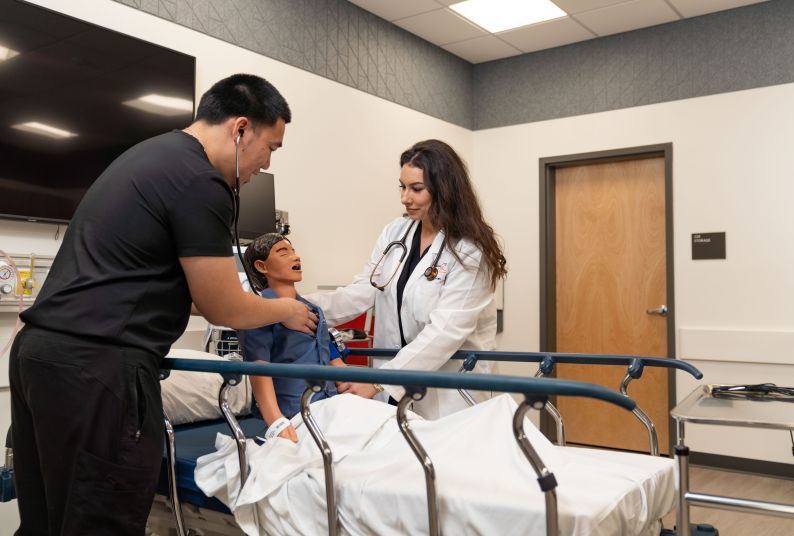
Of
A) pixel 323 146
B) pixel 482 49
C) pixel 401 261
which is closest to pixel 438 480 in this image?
pixel 401 261

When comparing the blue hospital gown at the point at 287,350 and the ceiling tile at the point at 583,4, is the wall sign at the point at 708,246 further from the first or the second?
the blue hospital gown at the point at 287,350

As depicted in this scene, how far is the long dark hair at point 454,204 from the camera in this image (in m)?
2.40

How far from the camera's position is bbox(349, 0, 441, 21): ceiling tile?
4.30 m

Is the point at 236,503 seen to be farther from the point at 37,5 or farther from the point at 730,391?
the point at 37,5

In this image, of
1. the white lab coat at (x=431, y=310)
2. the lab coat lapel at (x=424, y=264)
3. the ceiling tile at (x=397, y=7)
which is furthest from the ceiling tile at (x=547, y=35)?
the lab coat lapel at (x=424, y=264)

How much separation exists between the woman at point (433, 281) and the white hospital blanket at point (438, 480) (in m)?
0.52

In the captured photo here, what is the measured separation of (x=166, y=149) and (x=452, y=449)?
2.92 feet

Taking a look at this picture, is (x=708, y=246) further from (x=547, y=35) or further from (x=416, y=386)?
(x=416, y=386)

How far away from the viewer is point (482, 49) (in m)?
5.16

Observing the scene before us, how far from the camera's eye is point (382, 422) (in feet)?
5.50

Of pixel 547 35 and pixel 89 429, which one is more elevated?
pixel 547 35

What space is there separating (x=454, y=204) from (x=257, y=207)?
4.48 ft

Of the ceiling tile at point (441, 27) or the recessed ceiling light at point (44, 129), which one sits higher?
the ceiling tile at point (441, 27)

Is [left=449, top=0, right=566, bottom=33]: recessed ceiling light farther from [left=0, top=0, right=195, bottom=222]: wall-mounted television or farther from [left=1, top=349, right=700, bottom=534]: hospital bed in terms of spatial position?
[left=1, top=349, right=700, bottom=534]: hospital bed
